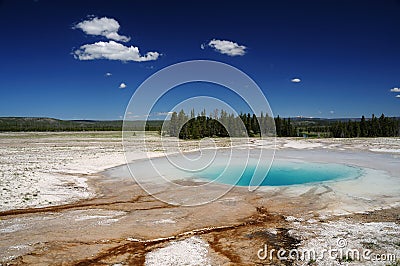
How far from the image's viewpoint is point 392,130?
257 feet

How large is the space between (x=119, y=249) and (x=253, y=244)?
329 cm

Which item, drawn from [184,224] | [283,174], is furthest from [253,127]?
[184,224]

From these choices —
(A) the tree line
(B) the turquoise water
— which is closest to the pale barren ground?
(B) the turquoise water

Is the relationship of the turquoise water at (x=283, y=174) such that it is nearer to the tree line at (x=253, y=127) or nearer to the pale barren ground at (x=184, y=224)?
the pale barren ground at (x=184, y=224)

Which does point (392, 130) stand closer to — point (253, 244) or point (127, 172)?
point (127, 172)

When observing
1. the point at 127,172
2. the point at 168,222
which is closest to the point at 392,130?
the point at 127,172

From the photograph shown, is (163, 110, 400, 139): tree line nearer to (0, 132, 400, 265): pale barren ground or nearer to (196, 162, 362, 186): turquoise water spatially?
(196, 162, 362, 186): turquoise water

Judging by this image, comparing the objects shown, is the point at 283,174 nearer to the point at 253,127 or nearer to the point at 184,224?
the point at 184,224

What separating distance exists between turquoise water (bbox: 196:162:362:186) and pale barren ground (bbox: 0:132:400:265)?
2.22 meters

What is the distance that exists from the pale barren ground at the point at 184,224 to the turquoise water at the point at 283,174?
222 cm

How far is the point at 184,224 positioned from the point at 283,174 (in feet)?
39.7

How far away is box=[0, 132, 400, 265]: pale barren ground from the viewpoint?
283 inches

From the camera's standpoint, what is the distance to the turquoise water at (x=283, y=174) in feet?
57.6

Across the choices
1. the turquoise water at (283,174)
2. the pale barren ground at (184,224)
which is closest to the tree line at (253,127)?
the turquoise water at (283,174)
